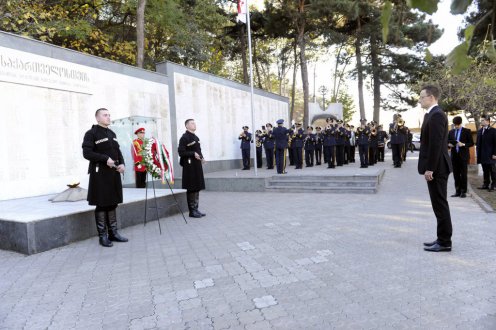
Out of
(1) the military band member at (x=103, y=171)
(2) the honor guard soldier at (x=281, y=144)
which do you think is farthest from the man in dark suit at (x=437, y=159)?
(2) the honor guard soldier at (x=281, y=144)

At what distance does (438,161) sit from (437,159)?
0.05 metres

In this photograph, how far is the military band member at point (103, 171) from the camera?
5.81 m

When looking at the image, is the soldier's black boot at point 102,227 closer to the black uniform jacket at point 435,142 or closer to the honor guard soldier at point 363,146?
the black uniform jacket at point 435,142

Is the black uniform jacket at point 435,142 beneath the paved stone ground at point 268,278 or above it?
above

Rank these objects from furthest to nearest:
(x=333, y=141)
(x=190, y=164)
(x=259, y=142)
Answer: (x=259, y=142), (x=333, y=141), (x=190, y=164)

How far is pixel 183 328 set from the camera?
10.6ft

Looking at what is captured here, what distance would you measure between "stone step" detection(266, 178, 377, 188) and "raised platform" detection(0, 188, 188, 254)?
5468mm

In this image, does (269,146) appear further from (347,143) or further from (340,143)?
(347,143)

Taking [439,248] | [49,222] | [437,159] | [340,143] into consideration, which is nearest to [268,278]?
[439,248]

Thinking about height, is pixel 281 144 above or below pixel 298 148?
above

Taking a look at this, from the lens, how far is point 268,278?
435cm

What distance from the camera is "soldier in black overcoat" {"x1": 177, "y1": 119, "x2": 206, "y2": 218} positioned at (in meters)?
8.18

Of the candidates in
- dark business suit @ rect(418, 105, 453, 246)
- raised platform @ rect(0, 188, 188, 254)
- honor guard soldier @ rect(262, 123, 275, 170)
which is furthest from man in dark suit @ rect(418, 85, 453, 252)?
honor guard soldier @ rect(262, 123, 275, 170)

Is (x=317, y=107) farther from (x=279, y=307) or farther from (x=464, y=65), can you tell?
(x=464, y=65)
